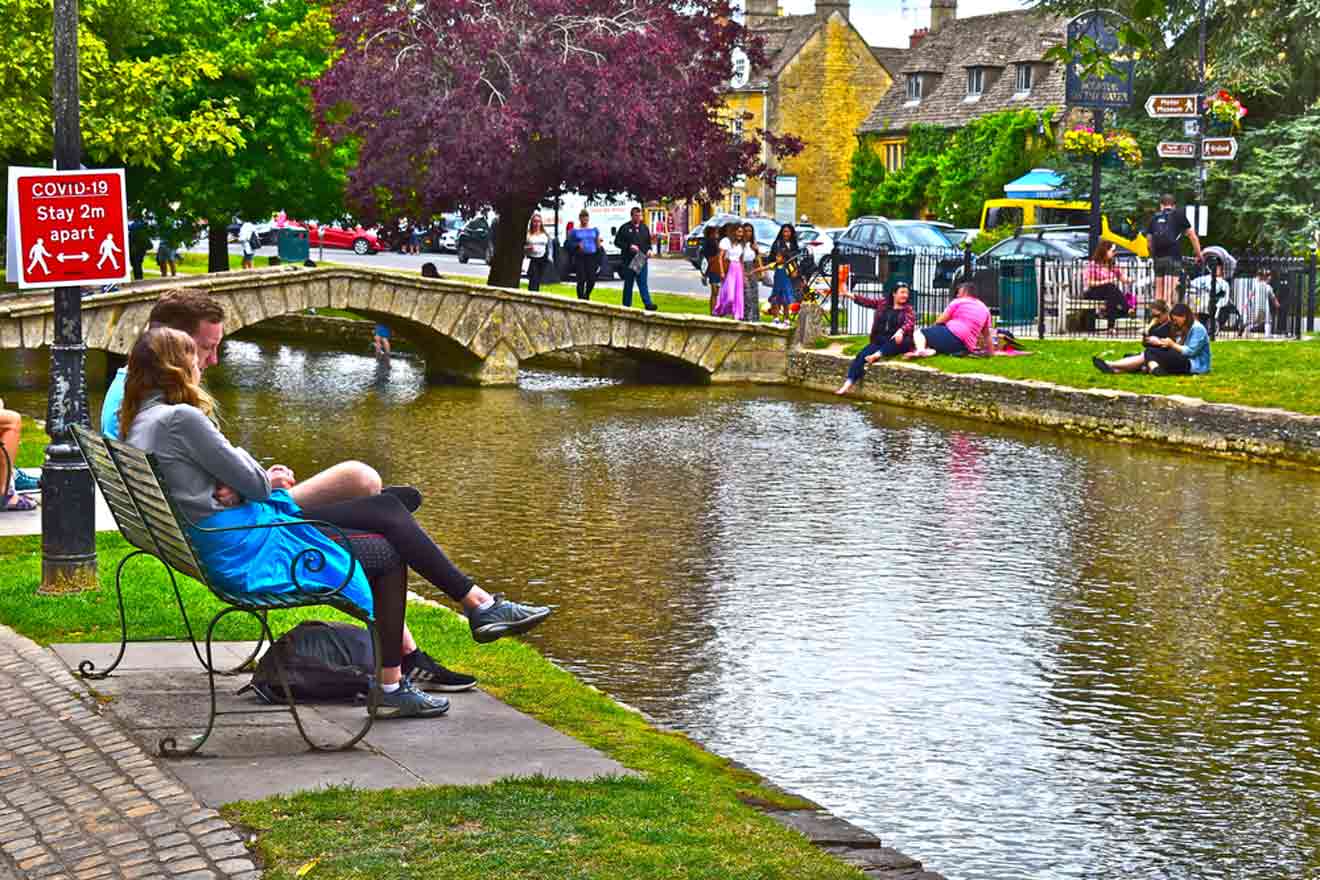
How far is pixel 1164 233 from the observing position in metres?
30.3

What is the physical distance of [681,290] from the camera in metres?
46.8

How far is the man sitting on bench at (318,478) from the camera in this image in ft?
27.0

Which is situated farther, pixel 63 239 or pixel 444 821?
pixel 63 239

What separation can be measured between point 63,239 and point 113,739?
3.67 m

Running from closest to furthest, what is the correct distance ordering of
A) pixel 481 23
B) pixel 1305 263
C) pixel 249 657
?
pixel 249 657
pixel 1305 263
pixel 481 23

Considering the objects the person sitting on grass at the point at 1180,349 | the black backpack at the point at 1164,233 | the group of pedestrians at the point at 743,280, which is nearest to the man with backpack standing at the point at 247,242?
the group of pedestrians at the point at 743,280

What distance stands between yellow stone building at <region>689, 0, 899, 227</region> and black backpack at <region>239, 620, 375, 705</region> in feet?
244

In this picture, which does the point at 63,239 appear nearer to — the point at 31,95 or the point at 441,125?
the point at 31,95

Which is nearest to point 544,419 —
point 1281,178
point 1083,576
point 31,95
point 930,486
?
point 930,486

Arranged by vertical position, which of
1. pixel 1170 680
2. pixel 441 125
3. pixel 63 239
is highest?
pixel 441 125

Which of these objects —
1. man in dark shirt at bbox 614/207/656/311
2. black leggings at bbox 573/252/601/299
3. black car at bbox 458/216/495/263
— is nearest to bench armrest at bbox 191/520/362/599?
man in dark shirt at bbox 614/207/656/311

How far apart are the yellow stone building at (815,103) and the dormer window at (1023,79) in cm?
1109

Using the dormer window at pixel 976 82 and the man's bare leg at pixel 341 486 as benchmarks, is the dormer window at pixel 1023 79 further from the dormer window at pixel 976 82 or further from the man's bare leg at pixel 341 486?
the man's bare leg at pixel 341 486

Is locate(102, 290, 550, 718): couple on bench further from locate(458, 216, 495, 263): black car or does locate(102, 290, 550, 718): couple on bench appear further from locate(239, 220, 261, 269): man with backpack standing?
locate(458, 216, 495, 263): black car
